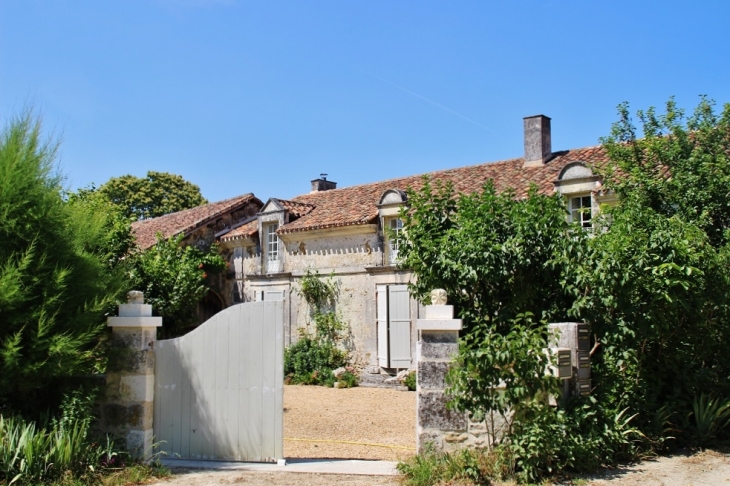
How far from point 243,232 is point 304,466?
13.5 metres

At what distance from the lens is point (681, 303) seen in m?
7.08

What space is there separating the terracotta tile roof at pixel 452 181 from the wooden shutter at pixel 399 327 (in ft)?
6.51

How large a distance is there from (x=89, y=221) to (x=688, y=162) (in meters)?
7.89

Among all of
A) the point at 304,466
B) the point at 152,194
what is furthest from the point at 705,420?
the point at 152,194

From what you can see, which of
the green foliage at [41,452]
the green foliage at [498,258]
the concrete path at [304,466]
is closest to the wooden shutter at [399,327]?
the green foliage at [498,258]

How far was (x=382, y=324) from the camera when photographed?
1623cm

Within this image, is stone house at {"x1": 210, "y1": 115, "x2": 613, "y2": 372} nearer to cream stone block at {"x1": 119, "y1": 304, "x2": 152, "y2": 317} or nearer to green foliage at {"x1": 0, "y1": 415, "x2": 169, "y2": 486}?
cream stone block at {"x1": 119, "y1": 304, "x2": 152, "y2": 317}

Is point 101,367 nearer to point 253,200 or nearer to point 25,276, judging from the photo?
point 25,276

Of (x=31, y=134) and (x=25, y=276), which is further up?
(x=31, y=134)

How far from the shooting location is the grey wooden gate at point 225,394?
6.97m

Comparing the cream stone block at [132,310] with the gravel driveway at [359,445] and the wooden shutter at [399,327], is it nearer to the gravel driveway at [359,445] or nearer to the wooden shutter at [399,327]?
the gravel driveway at [359,445]

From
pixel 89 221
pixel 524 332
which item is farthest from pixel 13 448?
pixel 524 332

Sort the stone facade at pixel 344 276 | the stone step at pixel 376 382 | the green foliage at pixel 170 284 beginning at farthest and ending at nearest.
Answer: the stone facade at pixel 344 276, the stone step at pixel 376 382, the green foliage at pixel 170 284

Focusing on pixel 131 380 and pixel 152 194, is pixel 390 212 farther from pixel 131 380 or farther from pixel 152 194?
pixel 152 194
